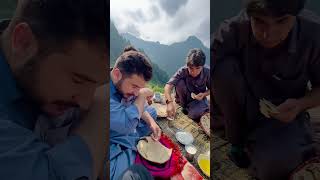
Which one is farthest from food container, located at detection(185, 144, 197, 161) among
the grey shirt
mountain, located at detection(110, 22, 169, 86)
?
the grey shirt

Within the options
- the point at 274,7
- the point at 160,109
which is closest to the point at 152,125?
the point at 160,109

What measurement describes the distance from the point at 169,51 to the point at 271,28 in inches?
16.4

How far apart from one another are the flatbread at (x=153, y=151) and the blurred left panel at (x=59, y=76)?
0.14 meters

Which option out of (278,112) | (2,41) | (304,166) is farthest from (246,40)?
(2,41)

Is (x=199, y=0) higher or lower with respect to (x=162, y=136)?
higher

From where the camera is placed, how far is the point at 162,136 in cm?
172

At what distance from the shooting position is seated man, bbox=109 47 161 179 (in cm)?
163

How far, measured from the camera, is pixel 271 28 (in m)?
1.76

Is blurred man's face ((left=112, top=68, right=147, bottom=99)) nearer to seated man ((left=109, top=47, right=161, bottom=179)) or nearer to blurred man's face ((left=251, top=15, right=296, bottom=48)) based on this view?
seated man ((left=109, top=47, right=161, bottom=179))

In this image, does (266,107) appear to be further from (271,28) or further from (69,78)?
(69,78)

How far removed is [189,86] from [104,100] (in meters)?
0.34

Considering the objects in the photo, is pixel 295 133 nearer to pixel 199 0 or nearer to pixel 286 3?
pixel 286 3

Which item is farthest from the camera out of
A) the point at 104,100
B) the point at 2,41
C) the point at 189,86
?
the point at 189,86

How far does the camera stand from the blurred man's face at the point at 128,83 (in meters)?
1.64
